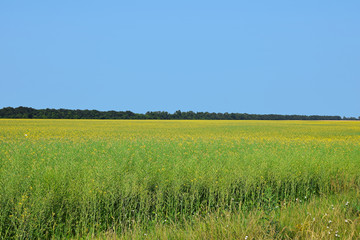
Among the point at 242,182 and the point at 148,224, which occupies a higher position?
the point at 242,182

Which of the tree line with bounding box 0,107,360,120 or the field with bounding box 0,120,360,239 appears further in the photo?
the tree line with bounding box 0,107,360,120

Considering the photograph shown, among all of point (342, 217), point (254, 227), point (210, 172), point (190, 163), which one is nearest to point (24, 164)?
point (190, 163)

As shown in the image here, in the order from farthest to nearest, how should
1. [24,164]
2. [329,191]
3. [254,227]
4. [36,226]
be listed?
A: [24,164] → [329,191] → [36,226] → [254,227]

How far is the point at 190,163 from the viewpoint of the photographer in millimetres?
9344

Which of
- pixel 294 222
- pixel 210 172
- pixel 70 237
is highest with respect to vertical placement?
pixel 210 172

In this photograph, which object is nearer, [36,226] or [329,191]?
[36,226]

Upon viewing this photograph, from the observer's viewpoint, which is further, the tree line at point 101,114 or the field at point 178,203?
the tree line at point 101,114

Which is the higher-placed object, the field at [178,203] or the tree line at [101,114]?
the tree line at [101,114]

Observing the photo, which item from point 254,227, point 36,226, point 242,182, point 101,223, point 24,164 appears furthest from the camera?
point 24,164

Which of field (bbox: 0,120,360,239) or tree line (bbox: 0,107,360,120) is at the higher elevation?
tree line (bbox: 0,107,360,120)

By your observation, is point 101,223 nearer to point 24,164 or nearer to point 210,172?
point 210,172

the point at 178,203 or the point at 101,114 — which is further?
the point at 101,114

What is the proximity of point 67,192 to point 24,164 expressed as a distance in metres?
3.98

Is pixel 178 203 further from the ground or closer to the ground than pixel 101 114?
closer to the ground
